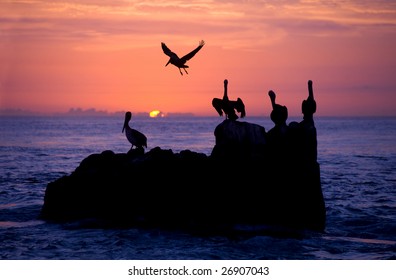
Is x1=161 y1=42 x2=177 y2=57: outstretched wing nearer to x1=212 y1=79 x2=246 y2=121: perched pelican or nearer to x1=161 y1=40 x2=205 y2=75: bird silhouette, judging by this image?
x1=161 y1=40 x2=205 y2=75: bird silhouette

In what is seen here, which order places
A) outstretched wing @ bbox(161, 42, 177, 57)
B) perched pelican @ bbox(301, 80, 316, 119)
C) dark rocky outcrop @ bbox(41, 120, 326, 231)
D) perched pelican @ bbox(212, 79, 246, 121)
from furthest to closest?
1. outstretched wing @ bbox(161, 42, 177, 57)
2. perched pelican @ bbox(212, 79, 246, 121)
3. perched pelican @ bbox(301, 80, 316, 119)
4. dark rocky outcrop @ bbox(41, 120, 326, 231)

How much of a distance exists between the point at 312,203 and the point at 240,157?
228 cm

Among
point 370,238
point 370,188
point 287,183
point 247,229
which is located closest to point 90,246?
point 247,229

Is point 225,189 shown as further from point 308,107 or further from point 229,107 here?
point 308,107

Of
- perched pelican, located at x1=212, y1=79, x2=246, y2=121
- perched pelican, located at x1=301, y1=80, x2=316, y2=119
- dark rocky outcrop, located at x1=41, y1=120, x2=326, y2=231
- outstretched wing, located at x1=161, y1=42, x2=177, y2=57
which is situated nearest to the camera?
dark rocky outcrop, located at x1=41, y1=120, x2=326, y2=231

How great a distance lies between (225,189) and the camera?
1828 cm

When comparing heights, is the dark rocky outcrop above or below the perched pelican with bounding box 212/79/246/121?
below

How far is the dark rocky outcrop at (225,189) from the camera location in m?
18.2

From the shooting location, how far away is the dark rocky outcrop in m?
18.2

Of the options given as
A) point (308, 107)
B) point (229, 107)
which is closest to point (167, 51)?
point (229, 107)

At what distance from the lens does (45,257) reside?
15867 mm

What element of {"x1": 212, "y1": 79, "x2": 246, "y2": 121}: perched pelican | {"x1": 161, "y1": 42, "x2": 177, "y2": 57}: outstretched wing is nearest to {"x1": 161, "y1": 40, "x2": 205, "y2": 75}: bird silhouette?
{"x1": 161, "y1": 42, "x2": 177, "y2": 57}: outstretched wing

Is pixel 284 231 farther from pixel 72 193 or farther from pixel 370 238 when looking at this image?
pixel 72 193

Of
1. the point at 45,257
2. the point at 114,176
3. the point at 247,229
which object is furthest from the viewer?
the point at 114,176
